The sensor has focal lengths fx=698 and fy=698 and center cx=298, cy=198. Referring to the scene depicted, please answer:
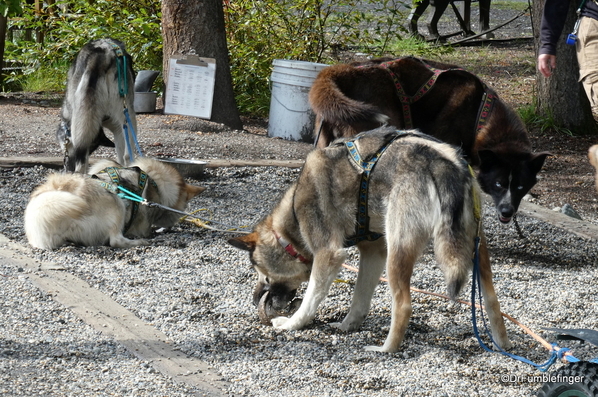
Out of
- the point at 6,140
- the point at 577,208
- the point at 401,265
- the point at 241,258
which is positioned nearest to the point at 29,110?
the point at 6,140

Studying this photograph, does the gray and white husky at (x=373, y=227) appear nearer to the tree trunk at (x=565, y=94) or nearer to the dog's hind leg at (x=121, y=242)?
the dog's hind leg at (x=121, y=242)

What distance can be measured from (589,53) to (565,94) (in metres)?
5.01

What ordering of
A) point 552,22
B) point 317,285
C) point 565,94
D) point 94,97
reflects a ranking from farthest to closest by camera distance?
point 565,94
point 94,97
point 552,22
point 317,285

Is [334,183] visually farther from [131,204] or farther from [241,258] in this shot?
[131,204]

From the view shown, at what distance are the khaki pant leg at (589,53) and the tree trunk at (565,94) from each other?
468cm

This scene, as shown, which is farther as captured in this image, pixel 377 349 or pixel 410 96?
pixel 410 96

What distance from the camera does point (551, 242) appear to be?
6008 mm

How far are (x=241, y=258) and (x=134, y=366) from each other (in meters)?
1.92

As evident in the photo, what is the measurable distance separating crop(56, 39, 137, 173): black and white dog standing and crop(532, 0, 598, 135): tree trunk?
19.0ft

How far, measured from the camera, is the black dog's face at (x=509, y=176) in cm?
534

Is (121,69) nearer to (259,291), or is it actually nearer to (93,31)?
(259,291)

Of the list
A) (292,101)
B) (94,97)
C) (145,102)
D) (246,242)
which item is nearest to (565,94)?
(292,101)

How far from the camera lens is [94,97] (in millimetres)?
6191

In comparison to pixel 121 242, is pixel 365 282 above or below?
above
